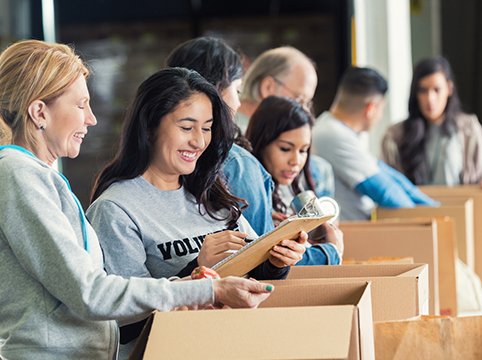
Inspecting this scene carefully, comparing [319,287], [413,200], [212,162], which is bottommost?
[413,200]

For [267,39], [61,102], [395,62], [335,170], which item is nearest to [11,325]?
[61,102]

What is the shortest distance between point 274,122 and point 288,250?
1.19 meters

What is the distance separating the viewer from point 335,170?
17.7 feet

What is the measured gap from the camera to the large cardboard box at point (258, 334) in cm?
208

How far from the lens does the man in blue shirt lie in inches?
207

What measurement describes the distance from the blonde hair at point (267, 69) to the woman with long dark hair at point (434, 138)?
2.38 m

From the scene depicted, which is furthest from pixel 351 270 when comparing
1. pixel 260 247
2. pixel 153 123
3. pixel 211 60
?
pixel 211 60

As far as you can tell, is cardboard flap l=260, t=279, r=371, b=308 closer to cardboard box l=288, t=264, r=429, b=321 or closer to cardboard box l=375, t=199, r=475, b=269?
cardboard box l=288, t=264, r=429, b=321

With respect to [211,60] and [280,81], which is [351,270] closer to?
[211,60]

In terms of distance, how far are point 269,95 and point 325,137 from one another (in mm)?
1291

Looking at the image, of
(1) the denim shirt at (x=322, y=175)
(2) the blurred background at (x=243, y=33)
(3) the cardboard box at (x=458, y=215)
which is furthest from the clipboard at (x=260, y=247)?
(2) the blurred background at (x=243, y=33)

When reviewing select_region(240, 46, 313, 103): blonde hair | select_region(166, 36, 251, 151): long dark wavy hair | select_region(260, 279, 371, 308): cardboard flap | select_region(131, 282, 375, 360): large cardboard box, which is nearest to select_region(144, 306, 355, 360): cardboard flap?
select_region(131, 282, 375, 360): large cardboard box

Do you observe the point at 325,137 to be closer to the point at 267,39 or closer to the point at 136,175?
the point at 136,175

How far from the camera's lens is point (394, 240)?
4.29 metres
